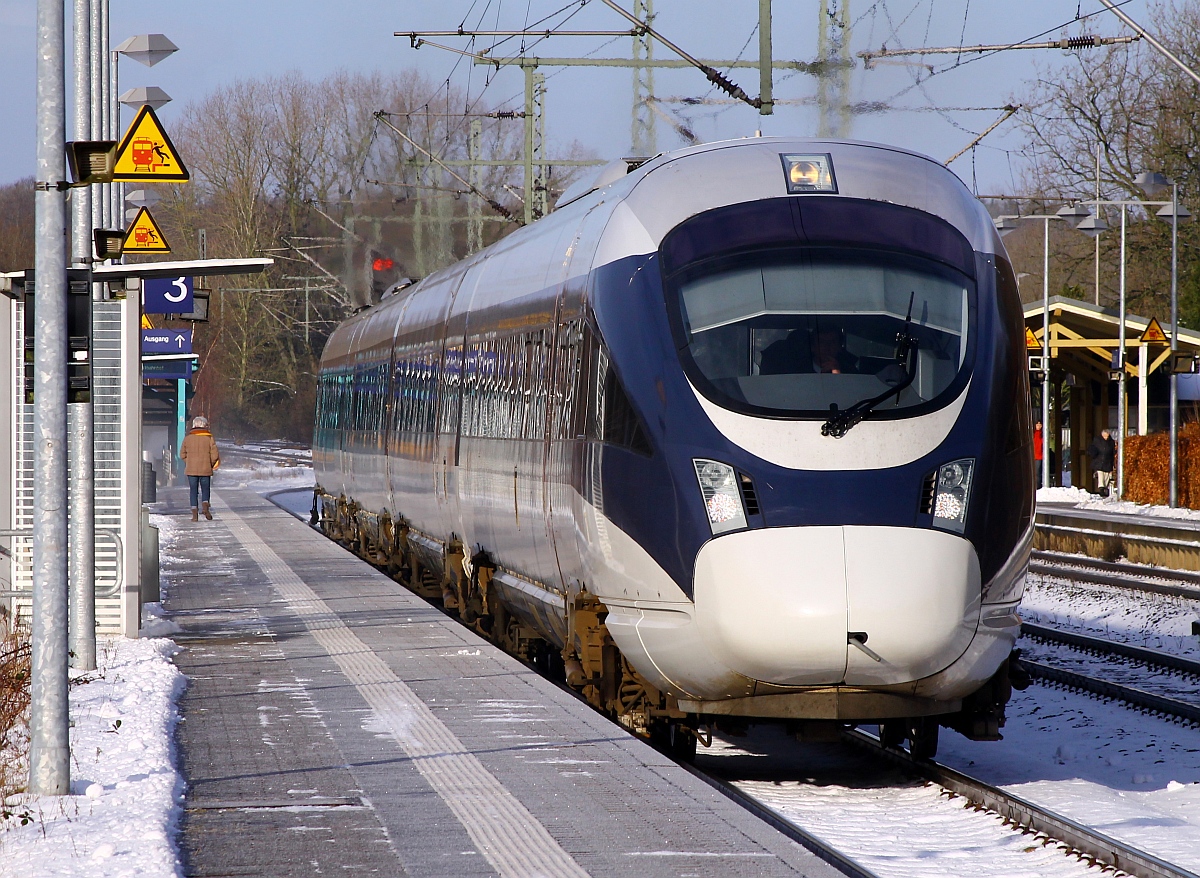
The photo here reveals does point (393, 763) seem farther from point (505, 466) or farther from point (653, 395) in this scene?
point (505, 466)

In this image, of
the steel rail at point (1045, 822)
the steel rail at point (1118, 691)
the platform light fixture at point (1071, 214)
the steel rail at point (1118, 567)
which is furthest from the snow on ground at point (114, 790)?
the platform light fixture at point (1071, 214)

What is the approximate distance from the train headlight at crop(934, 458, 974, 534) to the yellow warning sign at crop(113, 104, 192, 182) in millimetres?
5311

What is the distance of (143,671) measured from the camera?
10.4 m

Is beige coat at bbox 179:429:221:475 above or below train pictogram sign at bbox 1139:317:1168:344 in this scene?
below

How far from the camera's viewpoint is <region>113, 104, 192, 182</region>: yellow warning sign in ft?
34.1

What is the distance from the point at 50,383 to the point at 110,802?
5.86 ft

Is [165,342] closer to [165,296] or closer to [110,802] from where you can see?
[165,296]

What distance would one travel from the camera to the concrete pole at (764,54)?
718 inches

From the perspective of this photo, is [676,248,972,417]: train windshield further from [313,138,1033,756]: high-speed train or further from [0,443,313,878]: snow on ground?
[0,443,313,878]: snow on ground

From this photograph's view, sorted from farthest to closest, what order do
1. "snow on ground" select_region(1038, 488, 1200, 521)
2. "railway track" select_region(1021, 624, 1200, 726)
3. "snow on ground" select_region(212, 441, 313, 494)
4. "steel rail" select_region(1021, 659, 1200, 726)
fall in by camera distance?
"snow on ground" select_region(212, 441, 313, 494) < "snow on ground" select_region(1038, 488, 1200, 521) < "railway track" select_region(1021, 624, 1200, 726) < "steel rail" select_region(1021, 659, 1200, 726)

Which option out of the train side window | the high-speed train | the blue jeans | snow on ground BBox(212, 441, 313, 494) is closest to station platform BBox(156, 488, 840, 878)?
the high-speed train

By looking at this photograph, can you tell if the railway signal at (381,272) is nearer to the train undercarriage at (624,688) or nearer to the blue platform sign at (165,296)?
the blue platform sign at (165,296)

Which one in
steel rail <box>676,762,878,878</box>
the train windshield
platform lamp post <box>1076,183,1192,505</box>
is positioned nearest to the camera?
steel rail <box>676,762,878,878</box>

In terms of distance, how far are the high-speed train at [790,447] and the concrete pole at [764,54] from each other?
878 centimetres
